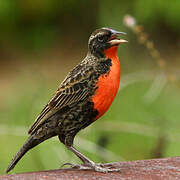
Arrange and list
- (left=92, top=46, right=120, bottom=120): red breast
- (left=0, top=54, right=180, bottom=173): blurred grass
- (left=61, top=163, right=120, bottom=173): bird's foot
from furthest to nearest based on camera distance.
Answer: (left=0, top=54, right=180, bottom=173): blurred grass, (left=61, top=163, right=120, bottom=173): bird's foot, (left=92, top=46, right=120, bottom=120): red breast

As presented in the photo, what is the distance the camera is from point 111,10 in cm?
920

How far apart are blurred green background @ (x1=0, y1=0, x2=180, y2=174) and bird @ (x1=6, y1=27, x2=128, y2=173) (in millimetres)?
2282

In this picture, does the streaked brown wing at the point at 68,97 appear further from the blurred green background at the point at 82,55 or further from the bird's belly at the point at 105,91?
the blurred green background at the point at 82,55

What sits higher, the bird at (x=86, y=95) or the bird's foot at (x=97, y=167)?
the bird at (x=86, y=95)

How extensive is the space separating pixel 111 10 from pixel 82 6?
0.93 metres

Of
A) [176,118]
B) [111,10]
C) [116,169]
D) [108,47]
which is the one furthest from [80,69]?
[111,10]

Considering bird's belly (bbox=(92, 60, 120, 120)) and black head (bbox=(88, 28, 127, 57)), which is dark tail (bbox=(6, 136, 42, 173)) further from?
black head (bbox=(88, 28, 127, 57))

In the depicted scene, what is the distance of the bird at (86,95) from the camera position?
4.65m

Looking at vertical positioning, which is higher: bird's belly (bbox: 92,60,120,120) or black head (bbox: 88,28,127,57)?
black head (bbox: 88,28,127,57)

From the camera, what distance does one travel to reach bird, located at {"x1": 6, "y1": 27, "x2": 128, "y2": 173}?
4652 millimetres

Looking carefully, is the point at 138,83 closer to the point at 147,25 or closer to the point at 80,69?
the point at 147,25

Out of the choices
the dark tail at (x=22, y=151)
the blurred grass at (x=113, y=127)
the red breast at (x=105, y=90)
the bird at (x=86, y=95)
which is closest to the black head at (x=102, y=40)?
the bird at (x=86, y=95)

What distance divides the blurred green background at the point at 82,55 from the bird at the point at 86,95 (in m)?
2.28

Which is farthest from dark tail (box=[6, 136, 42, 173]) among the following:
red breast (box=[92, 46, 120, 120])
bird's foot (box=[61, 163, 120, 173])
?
red breast (box=[92, 46, 120, 120])
